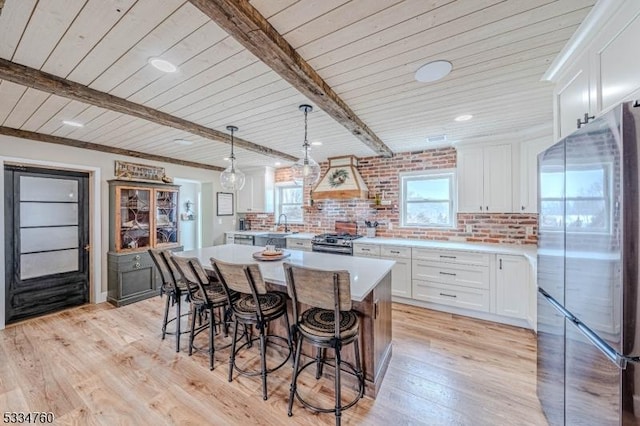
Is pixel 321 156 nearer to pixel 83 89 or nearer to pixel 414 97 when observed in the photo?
pixel 414 97

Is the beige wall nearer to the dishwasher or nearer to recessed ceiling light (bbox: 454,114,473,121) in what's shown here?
the dishwasher

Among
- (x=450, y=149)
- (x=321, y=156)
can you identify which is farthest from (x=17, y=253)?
(x=450, y=149)

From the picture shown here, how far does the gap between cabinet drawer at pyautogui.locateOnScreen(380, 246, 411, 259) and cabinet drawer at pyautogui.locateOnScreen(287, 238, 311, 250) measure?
1408 mm

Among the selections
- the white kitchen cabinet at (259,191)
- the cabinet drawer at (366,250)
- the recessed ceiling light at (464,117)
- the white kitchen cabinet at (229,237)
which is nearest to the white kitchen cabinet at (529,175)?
the recessed ceiling light at (464,117)

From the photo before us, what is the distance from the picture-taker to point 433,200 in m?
4.25

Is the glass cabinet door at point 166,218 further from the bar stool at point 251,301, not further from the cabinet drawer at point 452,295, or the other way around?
the cabinet drawer at point 452,295

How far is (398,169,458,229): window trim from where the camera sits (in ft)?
13.3

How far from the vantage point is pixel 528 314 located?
297 centimetres

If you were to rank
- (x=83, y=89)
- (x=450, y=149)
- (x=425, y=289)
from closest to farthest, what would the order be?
(x=83, y=89), (x=425, y=289), (x=450, y=149)

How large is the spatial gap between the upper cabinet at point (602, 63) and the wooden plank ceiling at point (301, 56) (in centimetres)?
10

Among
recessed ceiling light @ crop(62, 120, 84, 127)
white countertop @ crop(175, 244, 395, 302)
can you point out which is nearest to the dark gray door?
recessed ceiling light @ crop(62, 120, 84, 127)

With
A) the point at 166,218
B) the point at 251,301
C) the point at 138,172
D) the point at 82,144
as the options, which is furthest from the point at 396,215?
the point at 82,144

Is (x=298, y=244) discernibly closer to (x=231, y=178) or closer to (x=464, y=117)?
(x=231, y=178)

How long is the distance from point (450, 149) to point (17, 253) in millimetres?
6200
